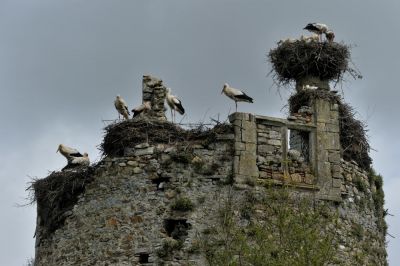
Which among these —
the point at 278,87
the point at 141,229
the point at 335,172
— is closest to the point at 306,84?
the point at 278,87

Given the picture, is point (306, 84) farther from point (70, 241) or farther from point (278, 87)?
point (70, 241)

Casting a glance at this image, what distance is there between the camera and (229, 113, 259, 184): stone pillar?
56.6ft

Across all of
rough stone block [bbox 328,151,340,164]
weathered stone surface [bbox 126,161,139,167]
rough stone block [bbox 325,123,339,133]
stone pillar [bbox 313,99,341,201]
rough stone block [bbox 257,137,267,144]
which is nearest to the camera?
weathered stone surface [bbox 126,161,139,167]

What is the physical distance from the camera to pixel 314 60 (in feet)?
64.4

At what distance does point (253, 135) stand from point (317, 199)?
1476mm

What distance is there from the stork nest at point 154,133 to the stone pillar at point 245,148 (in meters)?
0.17

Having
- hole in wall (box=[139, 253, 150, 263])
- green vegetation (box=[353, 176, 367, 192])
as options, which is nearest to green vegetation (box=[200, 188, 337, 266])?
hole in wall (box=[139, 253, 150, 263])

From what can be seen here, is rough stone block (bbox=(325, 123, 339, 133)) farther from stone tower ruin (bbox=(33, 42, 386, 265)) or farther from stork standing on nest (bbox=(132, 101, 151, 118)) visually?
stork standing on nest (bbox=(132, 101, 151, 118))

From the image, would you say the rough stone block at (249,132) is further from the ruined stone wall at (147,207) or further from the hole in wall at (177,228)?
the hole in wall at (177,228)

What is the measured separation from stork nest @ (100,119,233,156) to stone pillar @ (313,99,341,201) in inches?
65.1

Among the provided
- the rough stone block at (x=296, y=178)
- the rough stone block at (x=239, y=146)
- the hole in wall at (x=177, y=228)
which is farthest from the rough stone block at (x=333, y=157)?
the hole in wall at (x=177, y=228)

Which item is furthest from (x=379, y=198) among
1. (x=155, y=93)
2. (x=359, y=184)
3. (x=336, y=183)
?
(x=155, y=93)

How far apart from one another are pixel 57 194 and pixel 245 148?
3.35m

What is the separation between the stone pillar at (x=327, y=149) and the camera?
58.6ft
